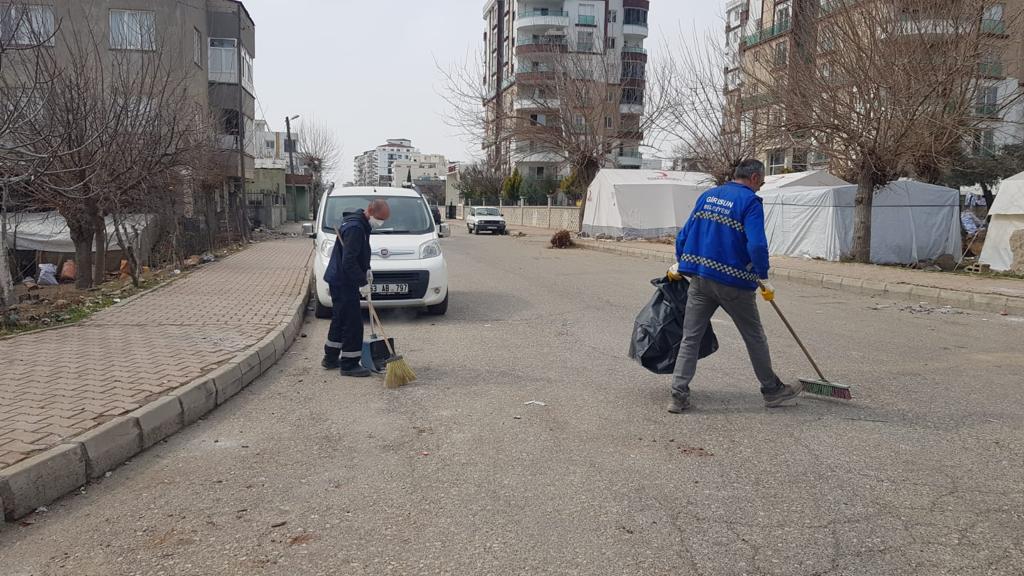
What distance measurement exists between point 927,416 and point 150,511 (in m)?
4.99

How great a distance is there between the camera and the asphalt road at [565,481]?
3.13 meters

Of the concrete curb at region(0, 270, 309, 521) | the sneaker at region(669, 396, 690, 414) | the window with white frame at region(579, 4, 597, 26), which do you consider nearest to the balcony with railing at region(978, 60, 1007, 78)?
the sneaker at region(669, 396, 690, 414)

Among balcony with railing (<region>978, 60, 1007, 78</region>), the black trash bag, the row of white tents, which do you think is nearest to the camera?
the black trash bag

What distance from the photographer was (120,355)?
648 centimetres

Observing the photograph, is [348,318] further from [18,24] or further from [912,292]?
[912,292]

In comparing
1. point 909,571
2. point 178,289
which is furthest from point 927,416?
point 178,289

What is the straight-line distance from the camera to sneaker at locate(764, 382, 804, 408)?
5.38 metres

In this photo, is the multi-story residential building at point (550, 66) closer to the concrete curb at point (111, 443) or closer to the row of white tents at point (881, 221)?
the row of white tents at point (881, 221)

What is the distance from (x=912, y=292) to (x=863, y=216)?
6062 mm

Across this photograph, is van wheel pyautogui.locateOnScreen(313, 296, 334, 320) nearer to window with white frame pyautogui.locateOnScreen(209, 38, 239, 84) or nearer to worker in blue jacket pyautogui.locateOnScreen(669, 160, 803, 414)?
worker in blue jacket pyautogui.locateOnScreen(669, 160, 803, 414)

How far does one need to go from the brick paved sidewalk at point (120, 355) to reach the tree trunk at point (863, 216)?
13.7m

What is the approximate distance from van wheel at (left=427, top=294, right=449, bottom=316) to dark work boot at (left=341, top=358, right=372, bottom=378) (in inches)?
130

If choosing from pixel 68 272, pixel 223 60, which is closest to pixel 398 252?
pixel 68 272

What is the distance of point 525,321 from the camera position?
9.63m
